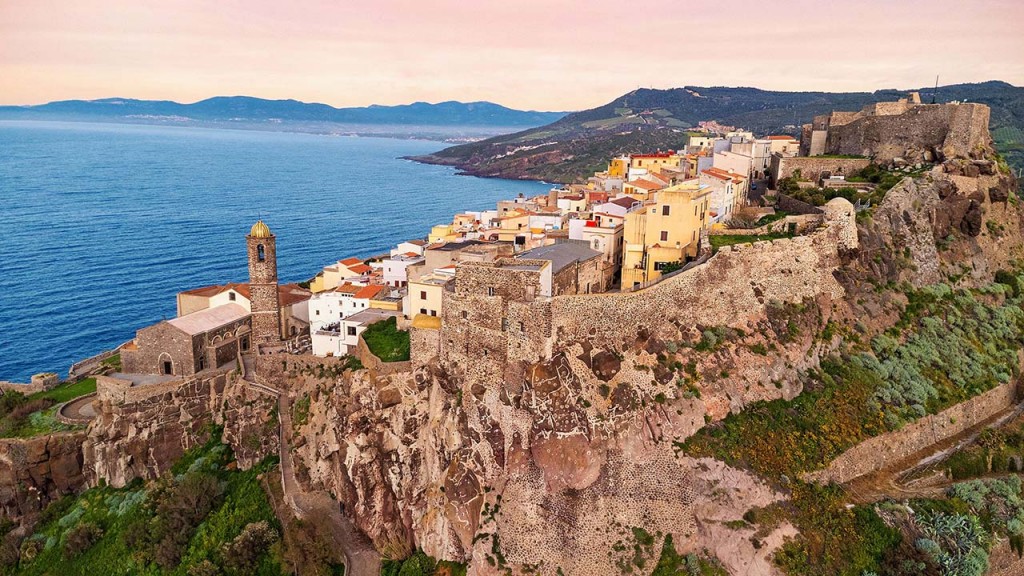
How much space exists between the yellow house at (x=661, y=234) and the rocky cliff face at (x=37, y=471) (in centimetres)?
3117

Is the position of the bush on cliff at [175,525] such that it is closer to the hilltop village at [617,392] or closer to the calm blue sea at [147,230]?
the hilltop village at [617,392]

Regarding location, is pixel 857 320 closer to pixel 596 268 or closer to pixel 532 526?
pixel 596 268

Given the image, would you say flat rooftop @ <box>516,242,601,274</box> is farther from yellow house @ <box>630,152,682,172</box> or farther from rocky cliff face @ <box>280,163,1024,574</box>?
yellow house @ <box>630,152,682,172</box>

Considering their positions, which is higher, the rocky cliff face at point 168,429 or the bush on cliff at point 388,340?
the bush on cliff at point 388,340

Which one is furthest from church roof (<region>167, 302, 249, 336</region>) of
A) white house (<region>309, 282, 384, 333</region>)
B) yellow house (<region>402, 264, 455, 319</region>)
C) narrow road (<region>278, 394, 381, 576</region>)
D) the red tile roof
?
yellow house (<region>402, 264, 455, 319</region>)

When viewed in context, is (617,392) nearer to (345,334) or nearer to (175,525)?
(345,334)

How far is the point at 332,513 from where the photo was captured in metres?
32.1

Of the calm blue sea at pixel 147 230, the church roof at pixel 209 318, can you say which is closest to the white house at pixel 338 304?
the church roof at pixel 209 318

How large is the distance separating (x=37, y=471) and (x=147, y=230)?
6775cm

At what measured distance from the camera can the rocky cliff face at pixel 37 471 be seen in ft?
116

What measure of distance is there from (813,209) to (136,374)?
40.2 meters

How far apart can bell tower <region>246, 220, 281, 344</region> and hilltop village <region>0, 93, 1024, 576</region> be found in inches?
5.6

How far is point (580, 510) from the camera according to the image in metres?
27.0

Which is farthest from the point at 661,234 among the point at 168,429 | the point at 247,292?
the point at 168,429
